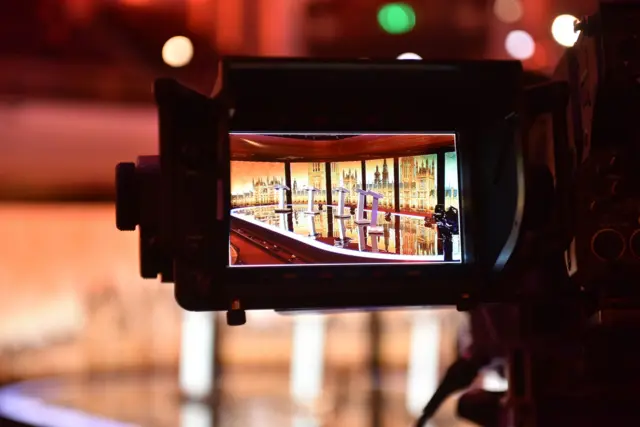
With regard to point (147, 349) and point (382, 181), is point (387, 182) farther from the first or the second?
point (147, 349)

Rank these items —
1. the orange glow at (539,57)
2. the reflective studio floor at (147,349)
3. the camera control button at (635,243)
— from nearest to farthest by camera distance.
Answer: the camera control button at (635,243)
the orange glow at (539,57)
the reflective studio floor at (147,349)

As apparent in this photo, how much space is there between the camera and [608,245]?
828mm

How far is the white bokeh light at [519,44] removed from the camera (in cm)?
292

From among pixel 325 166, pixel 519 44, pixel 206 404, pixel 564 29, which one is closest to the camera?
pixel 325 166

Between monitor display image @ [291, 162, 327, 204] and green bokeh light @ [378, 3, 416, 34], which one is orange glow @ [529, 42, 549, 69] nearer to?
green bokeh light @ [378, 3, 416, 34]

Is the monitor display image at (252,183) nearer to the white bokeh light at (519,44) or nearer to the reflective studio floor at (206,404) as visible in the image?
the reflective studio floor at (206,404)

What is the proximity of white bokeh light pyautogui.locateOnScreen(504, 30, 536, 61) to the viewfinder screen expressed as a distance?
2192 millimetres

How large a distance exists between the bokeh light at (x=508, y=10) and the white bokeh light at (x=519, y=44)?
0.07 metres

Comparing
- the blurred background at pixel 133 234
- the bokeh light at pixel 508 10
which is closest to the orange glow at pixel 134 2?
the blurred background at pixel 133 234

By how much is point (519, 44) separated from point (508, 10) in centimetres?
19

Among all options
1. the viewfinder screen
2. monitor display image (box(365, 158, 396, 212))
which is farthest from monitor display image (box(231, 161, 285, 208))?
monitor display image (box(365, 158, 396, 212))

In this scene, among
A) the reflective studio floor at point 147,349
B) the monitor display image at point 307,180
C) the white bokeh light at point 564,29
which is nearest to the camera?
the monitor display image at point 307,180

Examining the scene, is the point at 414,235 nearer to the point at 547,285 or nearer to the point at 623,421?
the point at 547,285

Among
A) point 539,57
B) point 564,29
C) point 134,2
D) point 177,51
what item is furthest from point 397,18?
A: point 564,29
